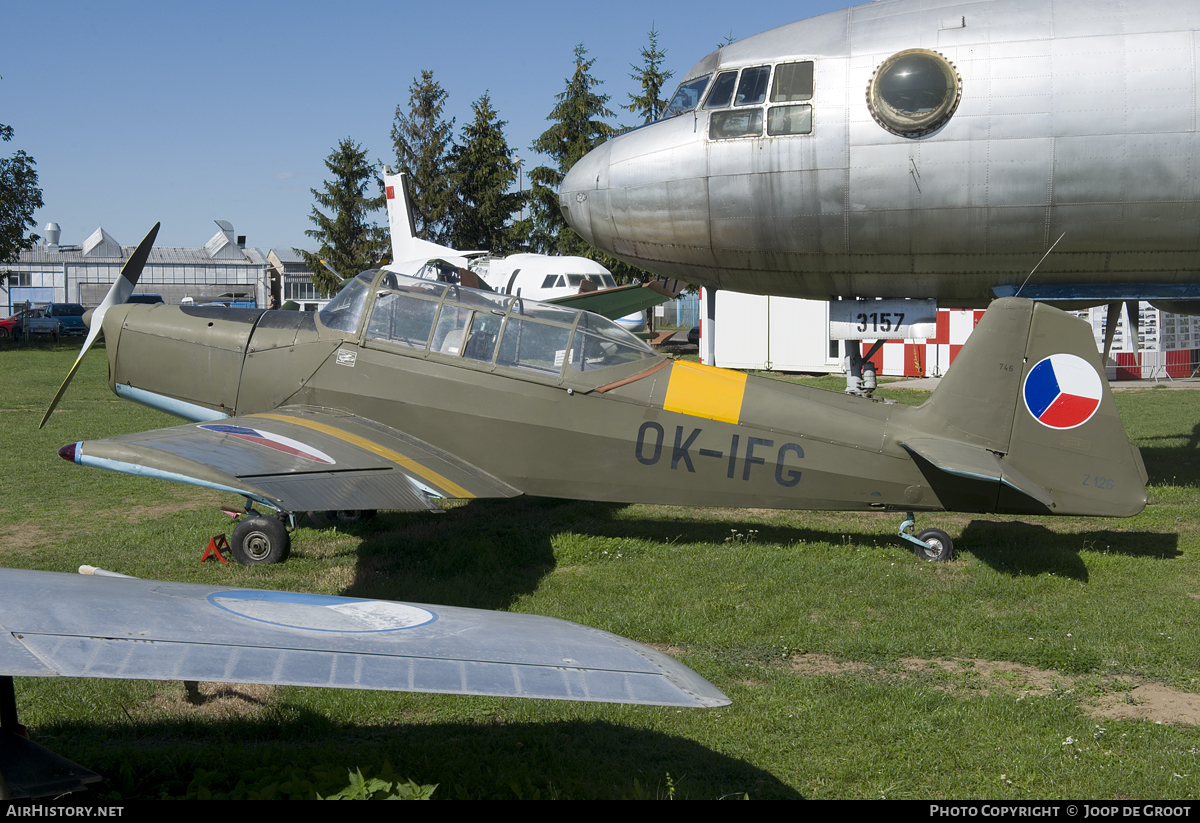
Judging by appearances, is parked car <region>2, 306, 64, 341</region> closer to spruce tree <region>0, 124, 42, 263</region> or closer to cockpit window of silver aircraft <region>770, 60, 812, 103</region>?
spruce tree <region>0, 124, 42, 263</region>

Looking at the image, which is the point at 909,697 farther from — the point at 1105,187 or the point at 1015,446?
the point at 1105,187

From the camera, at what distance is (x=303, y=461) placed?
6883 millimetres

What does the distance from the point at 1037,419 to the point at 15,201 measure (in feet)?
156

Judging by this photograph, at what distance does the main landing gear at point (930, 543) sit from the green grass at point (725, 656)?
5.6 inches

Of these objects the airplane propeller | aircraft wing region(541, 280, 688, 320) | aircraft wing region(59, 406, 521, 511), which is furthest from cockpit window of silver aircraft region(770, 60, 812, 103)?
aircraft wing region(541, 280, 688, 320)

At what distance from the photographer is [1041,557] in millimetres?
7609

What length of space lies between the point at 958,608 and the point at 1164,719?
1.79 m

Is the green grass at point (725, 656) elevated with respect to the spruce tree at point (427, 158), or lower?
lower

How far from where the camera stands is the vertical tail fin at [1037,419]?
725cm

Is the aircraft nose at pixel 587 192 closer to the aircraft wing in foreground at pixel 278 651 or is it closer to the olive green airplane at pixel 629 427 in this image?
the olive green airplane at pixel 629 427

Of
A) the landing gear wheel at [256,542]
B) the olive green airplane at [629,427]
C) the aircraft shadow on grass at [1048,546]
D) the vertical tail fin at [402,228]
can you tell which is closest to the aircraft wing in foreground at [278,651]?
the olive green airplane at [629,427]

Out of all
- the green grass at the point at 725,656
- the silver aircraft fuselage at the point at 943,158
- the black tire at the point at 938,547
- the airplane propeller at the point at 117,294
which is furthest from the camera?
the airplane propeller at the point at 117,294

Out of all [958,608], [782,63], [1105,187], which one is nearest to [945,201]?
[1105,187]

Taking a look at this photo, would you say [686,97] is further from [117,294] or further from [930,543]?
[117,294]
